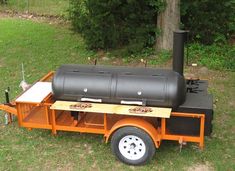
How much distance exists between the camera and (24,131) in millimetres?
6926

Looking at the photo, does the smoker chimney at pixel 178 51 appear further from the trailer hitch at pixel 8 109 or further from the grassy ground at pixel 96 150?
the trailer hitch at pixel 8 109

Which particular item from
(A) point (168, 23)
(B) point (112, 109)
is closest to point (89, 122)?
(B) point (112, 109)

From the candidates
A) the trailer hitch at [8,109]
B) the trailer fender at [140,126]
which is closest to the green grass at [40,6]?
the trailer hitch at [8,109]

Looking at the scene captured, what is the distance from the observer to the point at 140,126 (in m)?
5.66

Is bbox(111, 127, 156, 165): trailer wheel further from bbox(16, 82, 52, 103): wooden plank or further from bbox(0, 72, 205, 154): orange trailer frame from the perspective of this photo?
bbox(16, 82, 52, 103): wooden plank

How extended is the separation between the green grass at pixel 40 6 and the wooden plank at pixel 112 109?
9875 millimetres

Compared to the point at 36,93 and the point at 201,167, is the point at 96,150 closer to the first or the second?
the point at 36,93

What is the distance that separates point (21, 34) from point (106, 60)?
3.59 meters

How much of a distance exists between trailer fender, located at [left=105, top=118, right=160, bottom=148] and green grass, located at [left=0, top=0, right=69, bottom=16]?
10167 mm

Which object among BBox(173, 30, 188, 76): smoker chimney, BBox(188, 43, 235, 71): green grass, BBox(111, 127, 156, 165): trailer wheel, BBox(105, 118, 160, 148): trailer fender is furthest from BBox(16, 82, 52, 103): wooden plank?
BBox(188, 43, 235, 71): green grass

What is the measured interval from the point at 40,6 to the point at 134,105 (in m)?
11.6

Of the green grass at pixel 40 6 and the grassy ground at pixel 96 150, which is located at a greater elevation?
the green grass at pixel 40 6

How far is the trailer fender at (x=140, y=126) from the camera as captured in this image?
5.66 meters

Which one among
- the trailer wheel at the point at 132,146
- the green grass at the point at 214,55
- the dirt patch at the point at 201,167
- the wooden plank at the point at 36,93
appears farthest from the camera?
the green grass at the point at 214,55
